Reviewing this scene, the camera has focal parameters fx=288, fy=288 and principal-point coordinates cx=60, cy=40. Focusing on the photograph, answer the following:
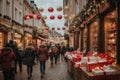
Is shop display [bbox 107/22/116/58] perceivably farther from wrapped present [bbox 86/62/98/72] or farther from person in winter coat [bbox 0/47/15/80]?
person in winter coat [bbox 0/47/15/80]

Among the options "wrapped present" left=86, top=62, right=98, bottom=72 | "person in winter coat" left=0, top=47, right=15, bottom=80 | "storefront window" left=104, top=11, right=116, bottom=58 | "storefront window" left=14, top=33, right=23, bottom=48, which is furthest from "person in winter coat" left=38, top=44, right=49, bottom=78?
"storefront window" left=14, top=33, right=23, bottom=48

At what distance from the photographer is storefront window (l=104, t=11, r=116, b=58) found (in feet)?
38.3

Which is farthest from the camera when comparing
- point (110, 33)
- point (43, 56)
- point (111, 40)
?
point (43, 56)

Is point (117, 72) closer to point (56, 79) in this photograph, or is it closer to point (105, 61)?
point (105, 61)

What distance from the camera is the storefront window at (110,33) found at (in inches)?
459

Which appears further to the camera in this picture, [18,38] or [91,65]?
[18,38]

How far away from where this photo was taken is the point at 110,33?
41.3 ft

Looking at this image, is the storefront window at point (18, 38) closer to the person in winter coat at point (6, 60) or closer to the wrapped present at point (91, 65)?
the person in winter coat at point (6, 60)

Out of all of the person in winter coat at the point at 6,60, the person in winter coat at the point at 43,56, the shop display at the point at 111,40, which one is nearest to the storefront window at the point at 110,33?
the shop display at the point at 111,40

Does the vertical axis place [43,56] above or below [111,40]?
below

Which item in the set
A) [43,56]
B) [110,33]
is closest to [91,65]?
[110,33]

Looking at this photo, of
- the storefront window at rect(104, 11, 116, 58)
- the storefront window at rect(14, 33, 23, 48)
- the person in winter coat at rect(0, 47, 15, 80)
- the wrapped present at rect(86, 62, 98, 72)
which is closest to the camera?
the wrapped present at rect(86, 62, 98, 72)

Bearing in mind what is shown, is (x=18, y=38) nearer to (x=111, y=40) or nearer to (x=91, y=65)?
(x=111, y=40)

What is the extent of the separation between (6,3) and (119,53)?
1726 cm
